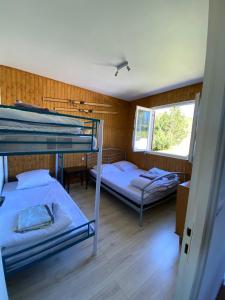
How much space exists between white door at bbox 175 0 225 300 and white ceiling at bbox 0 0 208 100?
1.20 metres

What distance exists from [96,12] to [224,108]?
1629mm

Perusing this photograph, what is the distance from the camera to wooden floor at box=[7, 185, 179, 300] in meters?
1.32

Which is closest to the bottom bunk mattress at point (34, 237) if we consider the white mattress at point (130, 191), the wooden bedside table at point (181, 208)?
the white mattress at point (130, 191)

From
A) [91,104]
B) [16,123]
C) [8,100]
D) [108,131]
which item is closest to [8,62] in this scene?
[8,100]

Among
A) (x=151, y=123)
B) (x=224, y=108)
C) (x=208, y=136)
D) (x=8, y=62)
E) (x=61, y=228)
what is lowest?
(x=61, y=228)

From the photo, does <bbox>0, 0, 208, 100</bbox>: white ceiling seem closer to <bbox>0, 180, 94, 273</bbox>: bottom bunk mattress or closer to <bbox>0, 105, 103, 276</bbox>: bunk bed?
<bbox>0, 105, 103, 276</bbox>: bunk bed

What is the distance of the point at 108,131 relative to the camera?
171 inches

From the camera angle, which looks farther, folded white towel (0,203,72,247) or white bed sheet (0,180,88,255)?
white bed sheet (0,180,88,255)

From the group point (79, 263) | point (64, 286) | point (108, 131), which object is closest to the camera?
point (64, 286)

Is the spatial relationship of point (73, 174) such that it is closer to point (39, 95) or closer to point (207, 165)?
point (39, 95)

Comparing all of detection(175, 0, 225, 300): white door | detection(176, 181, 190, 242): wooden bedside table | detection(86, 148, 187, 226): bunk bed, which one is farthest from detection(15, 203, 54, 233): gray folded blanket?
detection(176, 181, 190, 242): wooden bedside table

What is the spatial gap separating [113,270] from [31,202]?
140 cm

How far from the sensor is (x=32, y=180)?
2621 millimetres

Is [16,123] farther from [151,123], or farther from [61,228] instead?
[151,123]
